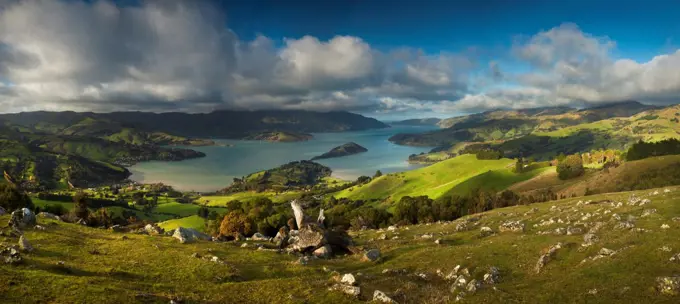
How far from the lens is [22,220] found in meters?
41.8

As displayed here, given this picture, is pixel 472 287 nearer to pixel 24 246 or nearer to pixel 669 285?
pixel 669 285

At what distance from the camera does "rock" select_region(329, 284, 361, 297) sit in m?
24.7

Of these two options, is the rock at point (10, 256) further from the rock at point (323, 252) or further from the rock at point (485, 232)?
the rock at point (485, 232)

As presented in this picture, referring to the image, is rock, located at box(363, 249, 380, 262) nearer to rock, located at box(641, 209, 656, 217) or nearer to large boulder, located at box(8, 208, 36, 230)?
rock, located at box(641, 209, 656, 217)

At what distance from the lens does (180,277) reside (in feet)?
92.3

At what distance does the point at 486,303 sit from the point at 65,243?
3778 cm

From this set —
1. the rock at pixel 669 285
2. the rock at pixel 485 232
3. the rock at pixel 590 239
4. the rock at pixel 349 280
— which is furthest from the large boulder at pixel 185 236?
the rock at pixel 669 285

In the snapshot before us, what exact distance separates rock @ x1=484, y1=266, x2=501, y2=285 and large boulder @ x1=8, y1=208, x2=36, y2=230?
152 feet

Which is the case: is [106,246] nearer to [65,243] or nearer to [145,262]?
[65,243]

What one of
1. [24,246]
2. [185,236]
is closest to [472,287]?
[24,246]

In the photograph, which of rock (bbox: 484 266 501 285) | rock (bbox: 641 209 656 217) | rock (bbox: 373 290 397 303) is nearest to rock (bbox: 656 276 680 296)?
rock (bbox: 484 266 501 285)

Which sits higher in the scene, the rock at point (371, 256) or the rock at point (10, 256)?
the rock at point (10, 256)

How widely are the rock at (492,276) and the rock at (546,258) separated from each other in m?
2.91

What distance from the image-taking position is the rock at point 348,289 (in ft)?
80.9
